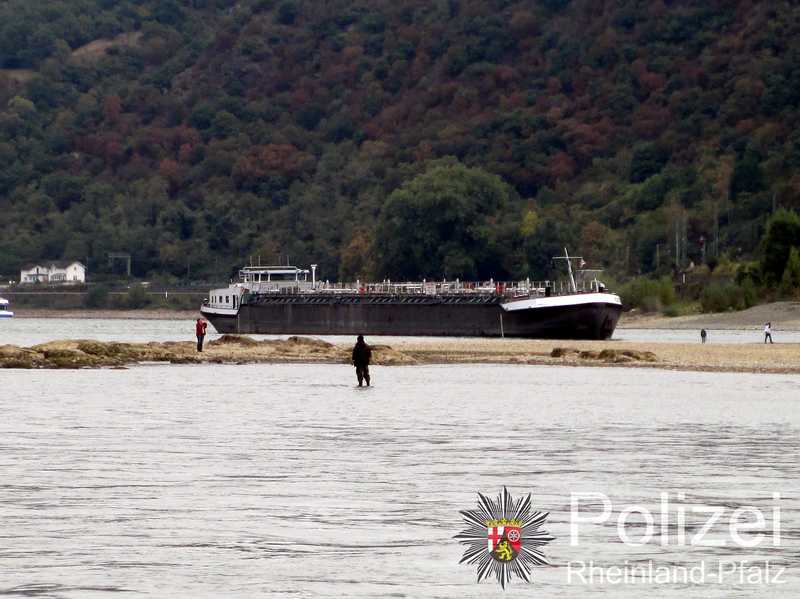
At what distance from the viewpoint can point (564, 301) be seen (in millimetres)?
108438

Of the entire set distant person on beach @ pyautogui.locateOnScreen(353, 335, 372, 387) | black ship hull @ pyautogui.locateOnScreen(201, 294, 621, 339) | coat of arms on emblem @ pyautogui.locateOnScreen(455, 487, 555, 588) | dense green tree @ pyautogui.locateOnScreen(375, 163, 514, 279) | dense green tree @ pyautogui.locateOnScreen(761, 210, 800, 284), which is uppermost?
dense green tree @ pyautogui.locateOnScreen(375, 163, 514, 279)

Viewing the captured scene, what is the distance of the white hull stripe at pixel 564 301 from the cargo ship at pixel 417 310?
0.19ft

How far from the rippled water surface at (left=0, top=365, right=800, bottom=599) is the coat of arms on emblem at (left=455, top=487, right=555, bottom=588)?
239mm

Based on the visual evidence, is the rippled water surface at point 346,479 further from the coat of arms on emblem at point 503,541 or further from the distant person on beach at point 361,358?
the distant person on beach at point 361,358

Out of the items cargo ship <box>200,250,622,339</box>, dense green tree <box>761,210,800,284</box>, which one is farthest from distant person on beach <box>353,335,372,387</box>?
dense green tree <box>761,210,800,284</box>

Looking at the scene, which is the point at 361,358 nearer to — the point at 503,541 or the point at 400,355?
the point at 400,355

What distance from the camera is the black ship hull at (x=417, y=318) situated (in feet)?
353

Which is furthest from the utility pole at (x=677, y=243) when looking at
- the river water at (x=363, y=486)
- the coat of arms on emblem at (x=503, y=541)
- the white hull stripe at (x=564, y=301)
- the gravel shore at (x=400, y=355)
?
the coat of arms on emblem at (x=503, y=541)

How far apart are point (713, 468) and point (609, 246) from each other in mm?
165023

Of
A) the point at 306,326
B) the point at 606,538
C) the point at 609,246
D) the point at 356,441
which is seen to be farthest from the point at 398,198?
the point at 606,538

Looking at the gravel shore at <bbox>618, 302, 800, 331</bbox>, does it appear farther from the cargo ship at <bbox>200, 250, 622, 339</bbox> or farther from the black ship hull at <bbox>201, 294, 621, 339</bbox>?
the black ship hull at <bbox>201, 294, 621, 339</bbox>

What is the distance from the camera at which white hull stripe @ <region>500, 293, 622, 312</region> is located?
352ft

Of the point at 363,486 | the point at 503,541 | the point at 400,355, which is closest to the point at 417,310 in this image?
the point at 400,355

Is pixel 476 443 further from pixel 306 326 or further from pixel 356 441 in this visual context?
pixel 306 326
